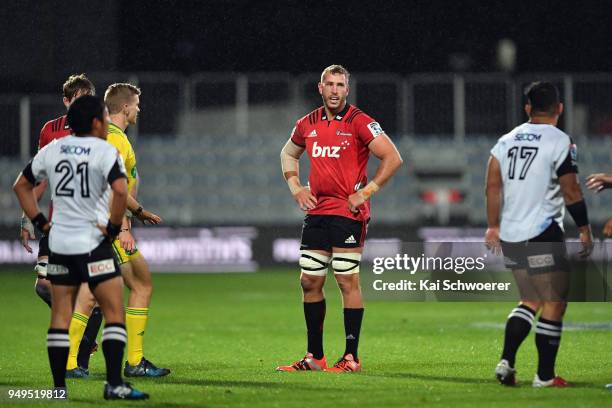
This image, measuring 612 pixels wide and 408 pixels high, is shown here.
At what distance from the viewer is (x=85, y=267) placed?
26.2ft

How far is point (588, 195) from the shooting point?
2603cm

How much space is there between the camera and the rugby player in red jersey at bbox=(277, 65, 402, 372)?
392 inches

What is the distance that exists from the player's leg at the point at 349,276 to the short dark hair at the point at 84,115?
8.80 feet

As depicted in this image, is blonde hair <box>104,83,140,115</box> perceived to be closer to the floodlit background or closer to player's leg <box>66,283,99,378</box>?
player's leg <box>66,283,99,378</box>

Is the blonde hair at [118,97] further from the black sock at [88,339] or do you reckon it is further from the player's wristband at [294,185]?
the black sock at [88,339]

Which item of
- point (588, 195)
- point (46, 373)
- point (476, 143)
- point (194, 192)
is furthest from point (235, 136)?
point (46, 373)

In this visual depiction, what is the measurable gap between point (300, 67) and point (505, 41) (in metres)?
5.67

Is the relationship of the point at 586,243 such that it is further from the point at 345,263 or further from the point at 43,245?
the point at 43,245

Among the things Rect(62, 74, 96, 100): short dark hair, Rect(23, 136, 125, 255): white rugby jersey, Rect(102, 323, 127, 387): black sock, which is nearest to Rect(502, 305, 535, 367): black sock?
Rect(102, 323, 127, 387): black sock

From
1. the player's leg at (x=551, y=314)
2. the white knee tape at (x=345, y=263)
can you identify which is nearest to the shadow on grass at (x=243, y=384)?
the white knee tape at (x=345, y=263)

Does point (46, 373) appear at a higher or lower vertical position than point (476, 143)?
lower

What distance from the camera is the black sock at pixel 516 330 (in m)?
8.64

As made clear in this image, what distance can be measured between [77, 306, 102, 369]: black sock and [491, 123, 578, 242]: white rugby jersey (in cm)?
353

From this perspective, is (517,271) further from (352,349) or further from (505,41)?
(505,41)
